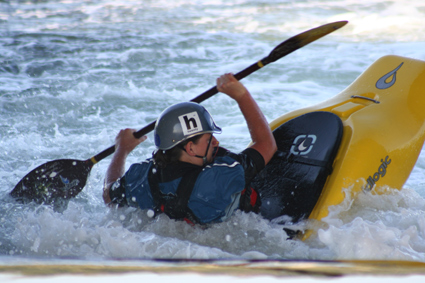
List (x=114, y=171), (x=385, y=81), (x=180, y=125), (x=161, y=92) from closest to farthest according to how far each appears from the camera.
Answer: (x=180, y=125) < (x=114, y=171) < (x=385, y=81) < (x=161, y=92)

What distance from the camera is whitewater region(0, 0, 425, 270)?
2.53 meters

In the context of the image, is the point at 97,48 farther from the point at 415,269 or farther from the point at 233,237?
the point at 415,269

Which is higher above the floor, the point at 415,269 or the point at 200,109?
the point at 415,269

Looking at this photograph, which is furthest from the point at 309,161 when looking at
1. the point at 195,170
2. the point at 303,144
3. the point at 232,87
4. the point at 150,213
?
the point at 150,213

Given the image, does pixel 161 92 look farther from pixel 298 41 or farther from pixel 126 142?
pixel 298 41

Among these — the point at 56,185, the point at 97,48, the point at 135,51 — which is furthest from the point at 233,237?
the point at 97,48

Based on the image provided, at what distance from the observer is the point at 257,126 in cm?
257

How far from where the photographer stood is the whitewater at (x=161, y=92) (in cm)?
253

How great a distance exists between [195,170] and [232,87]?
0.55m

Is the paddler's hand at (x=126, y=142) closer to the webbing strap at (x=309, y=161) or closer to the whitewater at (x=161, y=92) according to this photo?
the whitewater at (x=161, y=92)

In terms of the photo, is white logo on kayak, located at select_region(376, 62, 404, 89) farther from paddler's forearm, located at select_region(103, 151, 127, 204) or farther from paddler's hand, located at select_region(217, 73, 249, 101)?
paddler's forearm, located at select_region(103, 151, 127, 204)

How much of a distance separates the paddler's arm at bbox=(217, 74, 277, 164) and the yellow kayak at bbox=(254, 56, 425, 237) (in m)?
0.32

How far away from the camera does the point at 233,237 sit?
2623mm

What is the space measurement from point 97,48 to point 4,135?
5.37m
